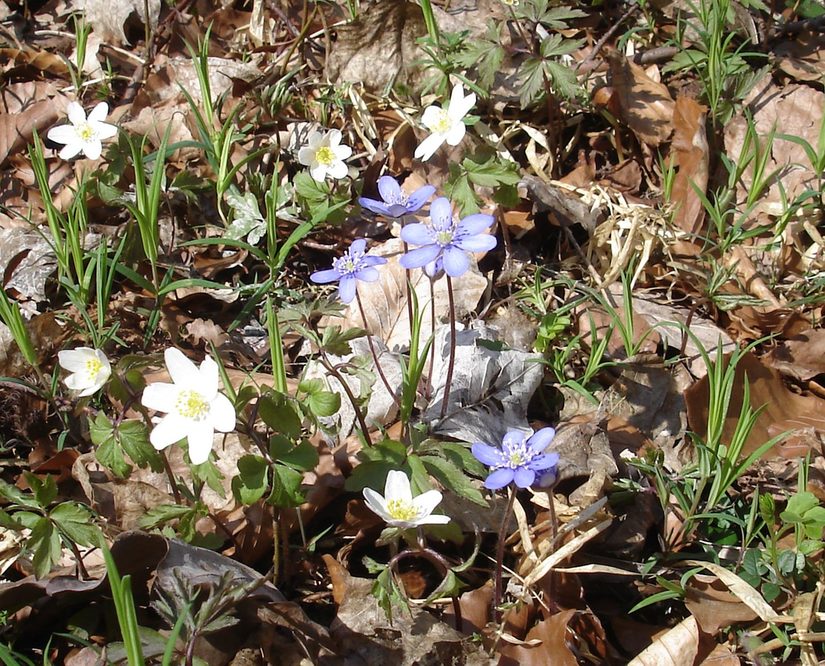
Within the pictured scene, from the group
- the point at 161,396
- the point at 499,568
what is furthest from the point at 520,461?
the point at 161,396

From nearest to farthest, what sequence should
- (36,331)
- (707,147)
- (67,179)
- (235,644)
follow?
(235,644)
(36,331)
(707,147)
(67,179)

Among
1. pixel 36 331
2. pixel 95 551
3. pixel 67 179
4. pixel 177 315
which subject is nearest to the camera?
pixel 95 551

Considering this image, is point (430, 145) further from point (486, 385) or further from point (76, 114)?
point (76, 114)

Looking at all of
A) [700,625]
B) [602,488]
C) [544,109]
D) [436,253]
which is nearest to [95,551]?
[436,253]

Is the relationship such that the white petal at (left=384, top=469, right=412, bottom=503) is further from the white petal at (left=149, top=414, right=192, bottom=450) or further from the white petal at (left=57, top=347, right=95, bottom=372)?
the white petal at (left=57, top=347, right=95, bottom=372)

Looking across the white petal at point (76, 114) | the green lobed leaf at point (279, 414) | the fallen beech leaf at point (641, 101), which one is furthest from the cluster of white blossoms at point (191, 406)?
the fallen beech leaf at point (641, 101)

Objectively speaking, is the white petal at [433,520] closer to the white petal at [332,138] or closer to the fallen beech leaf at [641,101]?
the white petal at [332,138]

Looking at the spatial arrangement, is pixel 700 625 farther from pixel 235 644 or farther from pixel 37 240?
pixel 37 240

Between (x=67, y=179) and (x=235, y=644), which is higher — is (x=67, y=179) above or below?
above
